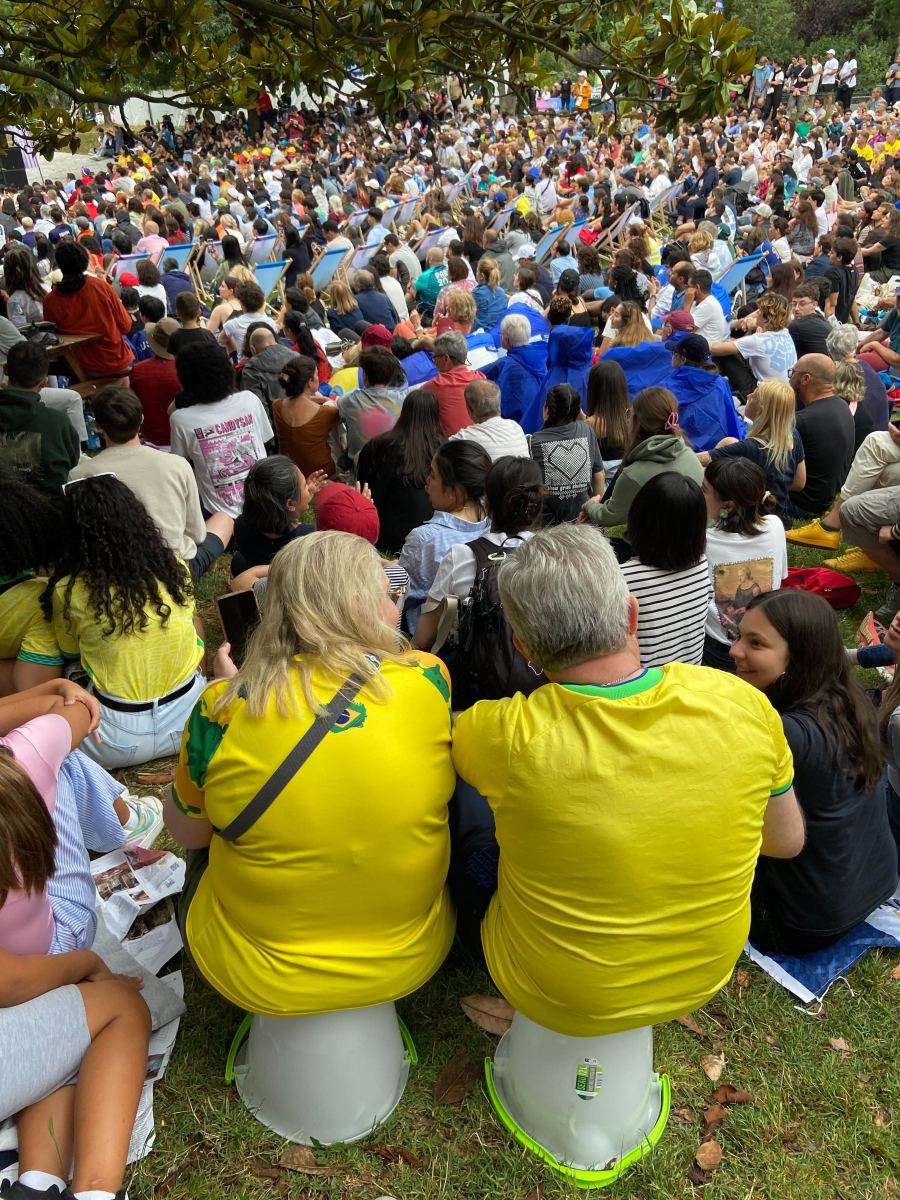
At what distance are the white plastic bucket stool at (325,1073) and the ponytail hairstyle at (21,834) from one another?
676 millimetres

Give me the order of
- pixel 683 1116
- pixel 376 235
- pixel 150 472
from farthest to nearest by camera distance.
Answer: pixel 376 235
pixel 150 472
pixel 683 1116

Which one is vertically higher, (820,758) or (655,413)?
(655,413)

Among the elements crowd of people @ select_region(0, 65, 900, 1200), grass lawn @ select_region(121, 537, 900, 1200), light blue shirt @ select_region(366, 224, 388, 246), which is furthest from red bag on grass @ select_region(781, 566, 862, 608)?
light blue shirt @ select_region(366, 224, 388, 246)

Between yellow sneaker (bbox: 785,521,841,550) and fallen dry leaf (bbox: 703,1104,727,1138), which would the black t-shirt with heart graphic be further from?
fallen dry leaf (bbox: 703,1104,727,1138)

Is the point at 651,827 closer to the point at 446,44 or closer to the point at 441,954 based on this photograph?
the point at 441,954

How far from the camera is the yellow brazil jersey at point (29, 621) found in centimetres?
372

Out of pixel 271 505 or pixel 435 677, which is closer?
pixel 435 677

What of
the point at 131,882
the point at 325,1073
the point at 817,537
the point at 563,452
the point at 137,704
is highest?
the point at 563,452

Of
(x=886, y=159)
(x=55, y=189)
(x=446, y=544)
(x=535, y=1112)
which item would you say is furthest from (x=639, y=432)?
(x=55, y=189)

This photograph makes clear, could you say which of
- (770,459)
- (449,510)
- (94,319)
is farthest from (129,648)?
(94,319)

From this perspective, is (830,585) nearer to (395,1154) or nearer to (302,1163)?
(395,1154)

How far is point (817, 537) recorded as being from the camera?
584 centimetres

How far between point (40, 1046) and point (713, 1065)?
1.78m

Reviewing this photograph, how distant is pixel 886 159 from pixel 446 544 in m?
21.9
